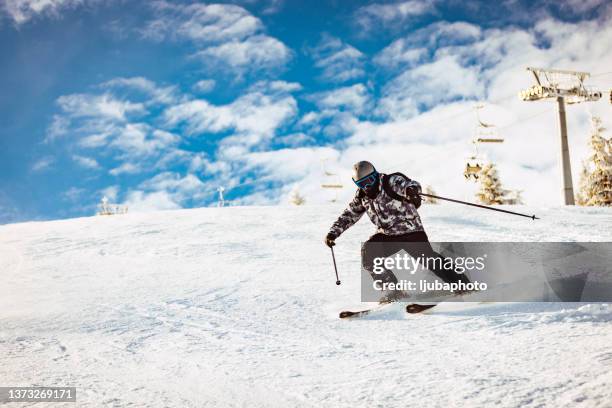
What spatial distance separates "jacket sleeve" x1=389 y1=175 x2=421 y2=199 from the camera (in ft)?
16.4

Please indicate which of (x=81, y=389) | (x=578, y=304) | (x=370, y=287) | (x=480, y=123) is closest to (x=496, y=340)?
(x=578, y=304)

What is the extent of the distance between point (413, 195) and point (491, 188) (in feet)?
121

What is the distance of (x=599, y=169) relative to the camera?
3281cm

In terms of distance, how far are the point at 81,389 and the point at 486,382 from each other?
109 inches

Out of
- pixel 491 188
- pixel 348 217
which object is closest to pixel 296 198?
pixel 491 188

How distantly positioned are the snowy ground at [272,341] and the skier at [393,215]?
60 centimetres

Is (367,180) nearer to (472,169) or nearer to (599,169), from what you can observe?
(472,169)

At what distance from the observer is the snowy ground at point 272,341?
2857 millimetres

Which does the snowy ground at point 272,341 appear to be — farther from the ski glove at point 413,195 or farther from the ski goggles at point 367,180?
the ski goggles at point 367,180

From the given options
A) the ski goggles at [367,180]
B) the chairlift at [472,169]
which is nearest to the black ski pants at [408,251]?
the ski goggles at [367,180]

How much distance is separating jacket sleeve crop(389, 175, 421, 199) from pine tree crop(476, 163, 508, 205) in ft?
118

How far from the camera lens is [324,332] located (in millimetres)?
4504

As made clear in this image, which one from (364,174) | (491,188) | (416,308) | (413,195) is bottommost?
(416,308)

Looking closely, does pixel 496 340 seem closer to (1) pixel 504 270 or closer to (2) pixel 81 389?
(1) pixel 504 270
